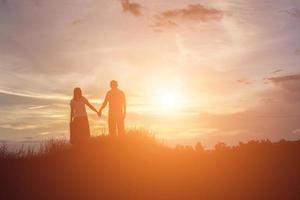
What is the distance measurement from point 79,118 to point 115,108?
2.09 m

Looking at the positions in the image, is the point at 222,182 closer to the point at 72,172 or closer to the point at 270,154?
the point at 270,154

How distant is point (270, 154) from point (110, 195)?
22.2 feet

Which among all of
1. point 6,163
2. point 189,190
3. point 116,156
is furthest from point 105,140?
point 189,190

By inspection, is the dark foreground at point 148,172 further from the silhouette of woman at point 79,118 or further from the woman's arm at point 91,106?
the woman's arm at point 91,106

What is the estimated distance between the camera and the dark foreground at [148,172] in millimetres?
18125

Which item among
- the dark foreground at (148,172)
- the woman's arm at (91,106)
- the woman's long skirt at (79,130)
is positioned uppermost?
the woman's arm at (91,106)

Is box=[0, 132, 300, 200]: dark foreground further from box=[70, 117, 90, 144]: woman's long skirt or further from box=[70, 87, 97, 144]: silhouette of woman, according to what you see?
box=[70, 87, 97, 144]: silhouette of woman

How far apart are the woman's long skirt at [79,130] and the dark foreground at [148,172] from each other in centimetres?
70

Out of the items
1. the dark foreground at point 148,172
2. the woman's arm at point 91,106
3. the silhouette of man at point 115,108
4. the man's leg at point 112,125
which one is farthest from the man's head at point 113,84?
the dark foreground at point 148,172

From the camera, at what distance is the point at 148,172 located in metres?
20.9

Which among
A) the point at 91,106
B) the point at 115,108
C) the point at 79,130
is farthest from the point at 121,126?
the point at 79,130

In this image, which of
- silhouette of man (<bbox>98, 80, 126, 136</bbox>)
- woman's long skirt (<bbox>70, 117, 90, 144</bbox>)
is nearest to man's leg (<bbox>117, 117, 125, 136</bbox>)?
silhouette of man (<bbox>98, 80, 126, 136</bbox>)

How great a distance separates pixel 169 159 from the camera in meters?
22.6

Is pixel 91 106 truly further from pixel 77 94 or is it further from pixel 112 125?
pixel 112 125
